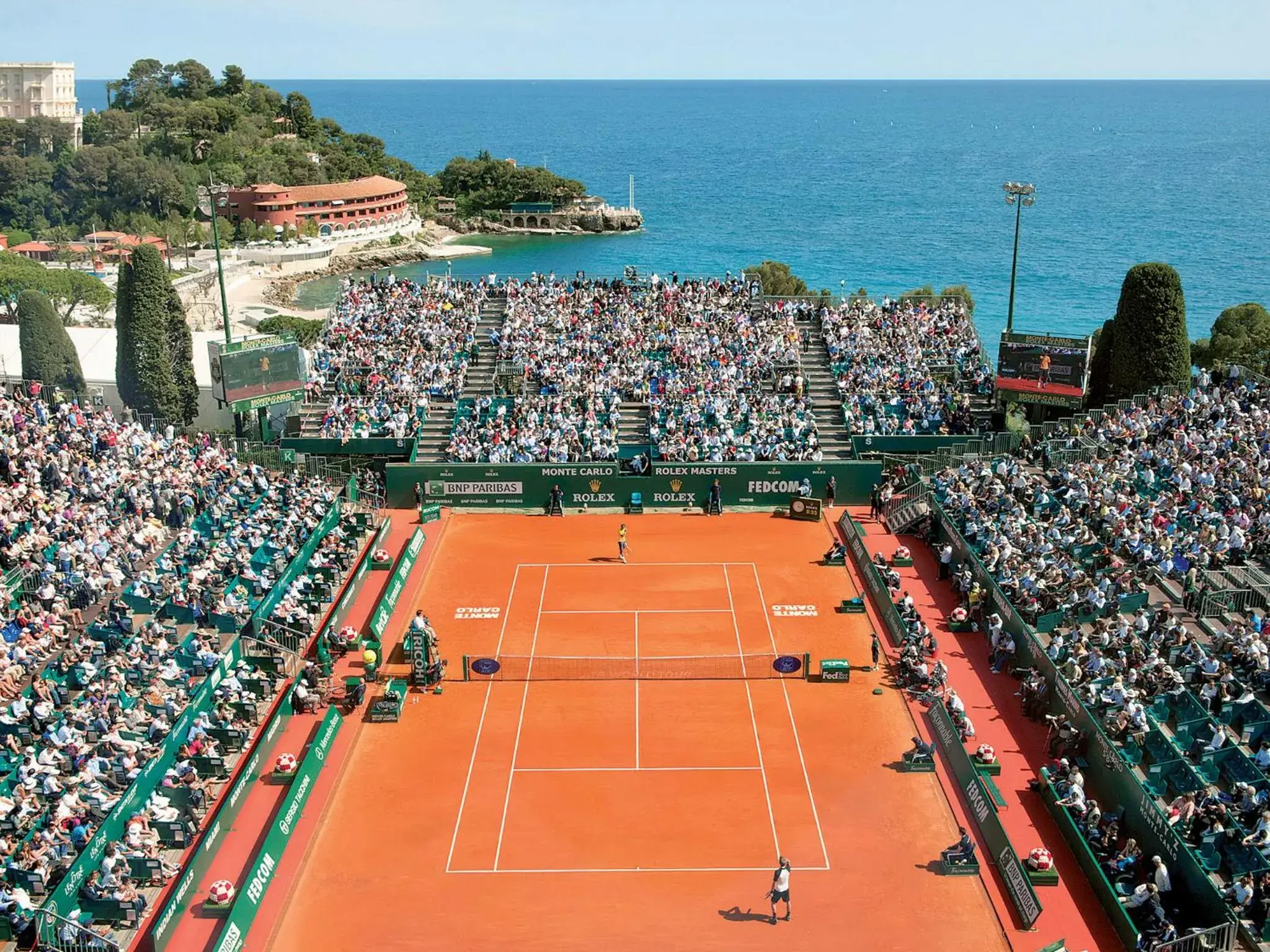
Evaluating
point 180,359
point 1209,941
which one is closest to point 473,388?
point 180,359

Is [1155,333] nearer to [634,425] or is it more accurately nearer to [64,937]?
[634,425]

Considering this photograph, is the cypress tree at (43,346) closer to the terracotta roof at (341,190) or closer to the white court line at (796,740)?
the white court line at (796,740)

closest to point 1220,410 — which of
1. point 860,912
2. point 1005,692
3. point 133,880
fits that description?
point 1005,692

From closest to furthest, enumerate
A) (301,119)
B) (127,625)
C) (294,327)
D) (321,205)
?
(127,625), (294,327), (321,205), (301,119)

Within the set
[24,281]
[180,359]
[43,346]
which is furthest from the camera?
[24,281]

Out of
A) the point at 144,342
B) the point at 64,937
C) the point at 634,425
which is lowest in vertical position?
the point at 64,937

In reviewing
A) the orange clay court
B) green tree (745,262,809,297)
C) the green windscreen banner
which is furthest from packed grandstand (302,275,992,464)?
green tree (745,262,809,297)

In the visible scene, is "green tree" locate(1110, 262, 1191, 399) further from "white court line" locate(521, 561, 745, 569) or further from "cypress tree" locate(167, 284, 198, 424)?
"cypress tree" locate(167, 284, 198, 424)
